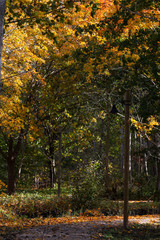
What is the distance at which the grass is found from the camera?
18.8 ft

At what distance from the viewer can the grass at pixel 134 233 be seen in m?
5.72

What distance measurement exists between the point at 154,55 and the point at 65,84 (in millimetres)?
7769

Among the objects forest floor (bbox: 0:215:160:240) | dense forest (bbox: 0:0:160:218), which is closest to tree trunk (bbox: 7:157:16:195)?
dense forest (bbox: 0:0:160:218)

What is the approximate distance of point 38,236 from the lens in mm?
5832

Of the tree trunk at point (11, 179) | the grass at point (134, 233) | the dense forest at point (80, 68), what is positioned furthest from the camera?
the tree trunk at point (11, 179)

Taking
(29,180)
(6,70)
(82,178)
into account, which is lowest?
(29,180)

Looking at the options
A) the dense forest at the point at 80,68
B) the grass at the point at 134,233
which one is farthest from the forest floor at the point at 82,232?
the dense forest at the point at 80,68

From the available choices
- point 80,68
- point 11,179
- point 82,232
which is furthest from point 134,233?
point 11,179

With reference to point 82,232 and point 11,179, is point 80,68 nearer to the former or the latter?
point 82,232

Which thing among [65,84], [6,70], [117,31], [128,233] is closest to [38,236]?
[128,233]

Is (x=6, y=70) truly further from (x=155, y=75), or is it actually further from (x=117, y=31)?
(x=155, y=75)

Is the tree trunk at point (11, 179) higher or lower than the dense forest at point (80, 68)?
lower

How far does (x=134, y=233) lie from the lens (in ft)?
20.3

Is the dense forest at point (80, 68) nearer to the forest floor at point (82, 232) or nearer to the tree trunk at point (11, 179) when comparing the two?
the tree trunk at point (11, 179)
